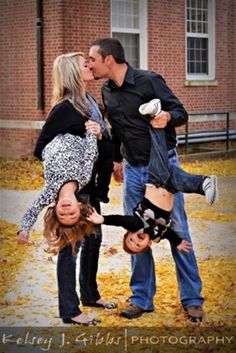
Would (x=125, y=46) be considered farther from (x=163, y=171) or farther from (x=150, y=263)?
(x=163, y=171)

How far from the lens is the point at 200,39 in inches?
614

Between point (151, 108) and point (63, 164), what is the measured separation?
556 mm

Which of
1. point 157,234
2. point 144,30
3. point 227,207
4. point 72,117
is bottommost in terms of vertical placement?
point 227,207

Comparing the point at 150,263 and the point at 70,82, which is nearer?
the point at 70,82

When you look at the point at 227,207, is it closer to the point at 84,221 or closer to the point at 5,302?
the point at 5,302

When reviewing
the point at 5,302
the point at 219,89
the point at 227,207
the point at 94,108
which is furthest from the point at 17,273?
the point at 219,89

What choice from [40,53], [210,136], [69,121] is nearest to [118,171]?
[69,121]

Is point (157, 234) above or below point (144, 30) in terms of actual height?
below

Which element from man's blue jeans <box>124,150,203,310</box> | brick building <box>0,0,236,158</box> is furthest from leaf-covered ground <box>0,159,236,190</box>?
man's blue jeans <box>124,150,203,310</box>

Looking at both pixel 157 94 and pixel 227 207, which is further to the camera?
pixel 227 207

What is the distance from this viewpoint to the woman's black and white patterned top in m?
4.35

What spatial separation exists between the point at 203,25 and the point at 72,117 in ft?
37.7

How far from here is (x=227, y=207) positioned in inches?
359

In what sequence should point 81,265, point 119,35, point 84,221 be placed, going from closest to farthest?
point 84,221 → point 81,265 → point 119,35
